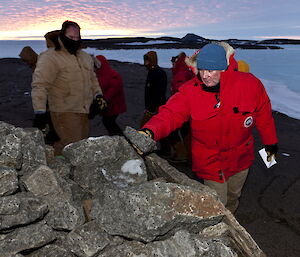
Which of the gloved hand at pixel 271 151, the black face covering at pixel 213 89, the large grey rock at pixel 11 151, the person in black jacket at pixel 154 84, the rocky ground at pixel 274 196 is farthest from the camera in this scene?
the person in black jacket at pixel 154 84

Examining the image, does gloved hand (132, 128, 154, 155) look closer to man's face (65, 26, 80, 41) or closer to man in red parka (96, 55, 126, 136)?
man's face (65, 26, 80, 41)

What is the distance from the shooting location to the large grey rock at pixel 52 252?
2.36 metres

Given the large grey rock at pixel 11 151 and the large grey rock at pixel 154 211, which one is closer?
the large grey rock at pixel 154 211

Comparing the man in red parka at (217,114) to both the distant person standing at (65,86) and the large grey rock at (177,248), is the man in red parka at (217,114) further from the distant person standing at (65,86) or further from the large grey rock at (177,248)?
the distant person standing at (65,86)

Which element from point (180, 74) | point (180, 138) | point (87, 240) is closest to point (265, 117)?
point (87, 240)

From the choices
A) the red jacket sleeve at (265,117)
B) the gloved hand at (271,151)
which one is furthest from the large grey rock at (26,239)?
the gloved hand at (271,151)

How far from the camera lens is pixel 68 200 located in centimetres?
257

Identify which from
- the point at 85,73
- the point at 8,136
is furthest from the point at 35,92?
the point at 8,136

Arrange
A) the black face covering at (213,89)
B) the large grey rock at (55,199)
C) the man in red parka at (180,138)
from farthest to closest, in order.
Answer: the man in red parka at (180,138)
the black face covering at (213,89)
the large grey rock at (55,199)

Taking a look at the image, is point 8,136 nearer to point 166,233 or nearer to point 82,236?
point 82,236

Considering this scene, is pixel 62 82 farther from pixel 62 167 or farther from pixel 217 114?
pixel 217 114

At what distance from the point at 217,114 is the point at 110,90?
3540 mm

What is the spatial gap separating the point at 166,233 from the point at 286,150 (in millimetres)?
6256

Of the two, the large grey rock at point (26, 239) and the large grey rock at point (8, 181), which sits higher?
the large grey rock at point (8, 181)
